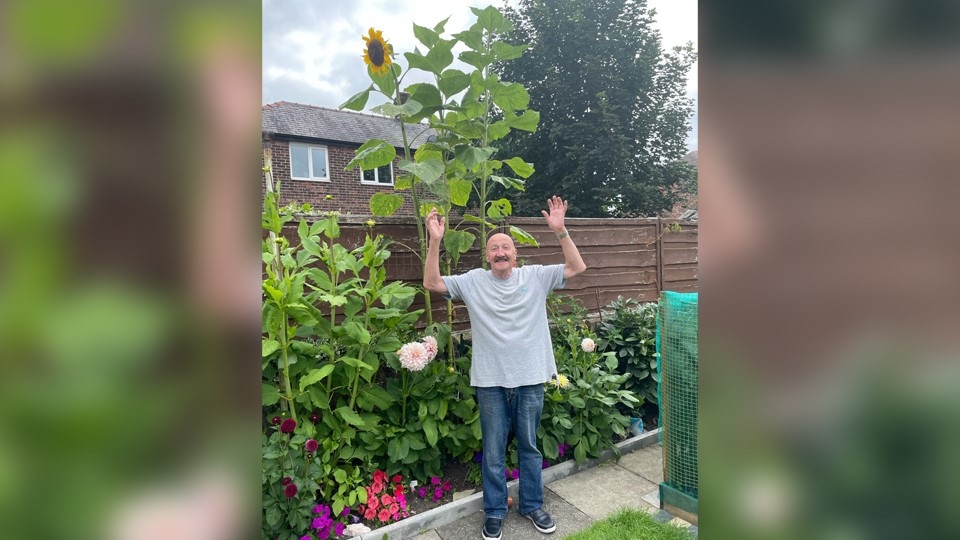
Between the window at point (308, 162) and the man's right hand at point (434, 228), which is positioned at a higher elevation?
the window at point (308, 162)

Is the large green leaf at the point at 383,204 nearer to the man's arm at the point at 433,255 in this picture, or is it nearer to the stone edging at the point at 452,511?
the man's arm at the point at 433,255

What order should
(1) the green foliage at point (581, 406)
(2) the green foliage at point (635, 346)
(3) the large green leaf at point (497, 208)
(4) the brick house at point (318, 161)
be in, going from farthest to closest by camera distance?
(4) the brick house at point (318, 161)
(2) the green foliage at point (635, 346)
(3) the large green leaf at point (497, 208)
(1) the green foliage at point (581, 406)

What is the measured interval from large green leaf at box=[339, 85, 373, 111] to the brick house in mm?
14009

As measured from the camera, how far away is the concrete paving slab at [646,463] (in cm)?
370

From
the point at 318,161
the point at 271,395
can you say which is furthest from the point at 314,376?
the point at 318,161

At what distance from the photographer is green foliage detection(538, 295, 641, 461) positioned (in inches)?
144

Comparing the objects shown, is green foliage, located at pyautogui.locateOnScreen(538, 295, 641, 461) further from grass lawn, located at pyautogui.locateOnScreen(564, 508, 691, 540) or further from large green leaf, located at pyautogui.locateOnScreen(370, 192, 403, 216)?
large green leaf, located at pyautogui.locateOnScreen(370, 192, 403, 216)

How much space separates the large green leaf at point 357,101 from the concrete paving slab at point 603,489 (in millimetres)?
Result: 3000

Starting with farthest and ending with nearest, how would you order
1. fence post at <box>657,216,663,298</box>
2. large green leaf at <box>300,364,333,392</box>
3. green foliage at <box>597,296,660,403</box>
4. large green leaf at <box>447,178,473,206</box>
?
fence post at <box>657,216,663,298</box> → green foliage at <box>597,296,660,403</box> → large green leaf at <box>447,178,473,206</box> → large green leaf at <box>300,364,333,392</box>

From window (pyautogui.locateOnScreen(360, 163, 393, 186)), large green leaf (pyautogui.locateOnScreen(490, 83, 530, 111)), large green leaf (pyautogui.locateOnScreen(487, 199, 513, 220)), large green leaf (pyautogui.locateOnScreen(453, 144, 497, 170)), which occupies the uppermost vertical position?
window (pyautogui.locateOnScreen(360, 163, 393, 186))
